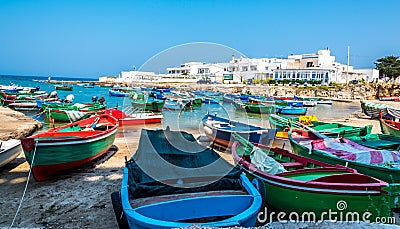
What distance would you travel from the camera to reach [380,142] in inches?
361

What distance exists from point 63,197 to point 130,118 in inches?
429

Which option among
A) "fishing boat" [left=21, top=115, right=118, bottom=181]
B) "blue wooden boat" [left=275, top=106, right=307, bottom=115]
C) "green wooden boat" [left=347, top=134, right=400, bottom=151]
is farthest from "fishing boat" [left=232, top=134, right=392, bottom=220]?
"blue wooden boat" [left=275, top=106, right=307, bottom=115]

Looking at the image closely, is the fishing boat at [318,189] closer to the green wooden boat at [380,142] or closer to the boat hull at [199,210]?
the boat hull at [199,210]

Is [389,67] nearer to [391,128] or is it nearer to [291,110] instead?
[291,110]

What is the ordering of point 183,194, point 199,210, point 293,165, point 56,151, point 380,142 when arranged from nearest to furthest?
point 199,210 → point 183,194 → point 293,165 → point 56,151 → point 380,142

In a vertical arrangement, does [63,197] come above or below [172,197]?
below

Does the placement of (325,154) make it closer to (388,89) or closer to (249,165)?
(249,165)

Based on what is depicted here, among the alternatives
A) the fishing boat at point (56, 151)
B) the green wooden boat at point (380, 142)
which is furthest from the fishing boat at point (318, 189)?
the fishing boat at point (56, 151)

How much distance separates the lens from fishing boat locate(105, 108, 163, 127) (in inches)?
650

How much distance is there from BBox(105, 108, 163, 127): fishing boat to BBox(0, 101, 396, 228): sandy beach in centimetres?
758

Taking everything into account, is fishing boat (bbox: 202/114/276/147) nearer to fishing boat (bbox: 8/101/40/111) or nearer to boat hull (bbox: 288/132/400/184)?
boat hull (bbox: 288/132/400/184)

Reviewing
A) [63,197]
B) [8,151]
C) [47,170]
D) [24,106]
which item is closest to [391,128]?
[63,197]

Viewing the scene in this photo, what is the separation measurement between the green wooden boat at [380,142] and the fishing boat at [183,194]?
5743mm

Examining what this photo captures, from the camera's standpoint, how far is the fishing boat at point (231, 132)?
34.4ft
